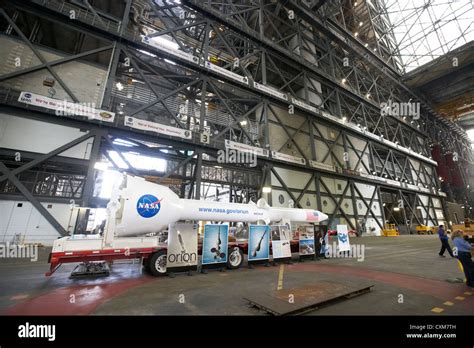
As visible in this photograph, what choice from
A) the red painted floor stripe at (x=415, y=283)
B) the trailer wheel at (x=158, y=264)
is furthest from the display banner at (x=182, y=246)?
the red painted floor stripe at (x=415, y=283)

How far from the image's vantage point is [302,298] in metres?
4.35

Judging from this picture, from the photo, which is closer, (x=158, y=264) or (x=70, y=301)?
(x=70, y=301)

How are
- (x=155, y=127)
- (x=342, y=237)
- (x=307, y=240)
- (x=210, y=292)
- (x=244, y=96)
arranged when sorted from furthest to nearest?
(x=244, y=96)
(x=155, y=127)
(x=342, y=237)
(x=307, y=240)
(x=210, y=292)

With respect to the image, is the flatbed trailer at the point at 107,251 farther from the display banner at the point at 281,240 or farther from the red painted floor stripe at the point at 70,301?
the display banner at the point at 281,240

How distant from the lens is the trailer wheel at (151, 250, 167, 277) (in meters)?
7.16

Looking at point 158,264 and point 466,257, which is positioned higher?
point 466,257

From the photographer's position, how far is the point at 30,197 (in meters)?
11.1

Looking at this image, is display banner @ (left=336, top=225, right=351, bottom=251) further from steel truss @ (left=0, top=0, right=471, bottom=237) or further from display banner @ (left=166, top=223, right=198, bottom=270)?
steel truss @ (left=0, top=0, right=471, bottom=237)

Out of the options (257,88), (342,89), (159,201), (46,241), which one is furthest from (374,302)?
(342,89)

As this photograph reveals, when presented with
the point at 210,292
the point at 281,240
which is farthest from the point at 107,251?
the point at 281,240

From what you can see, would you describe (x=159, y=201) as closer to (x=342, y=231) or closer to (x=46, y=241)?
(x=46, y=241)

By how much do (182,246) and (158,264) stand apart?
959 millimetres

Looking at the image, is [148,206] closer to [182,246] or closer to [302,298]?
[182,246]
